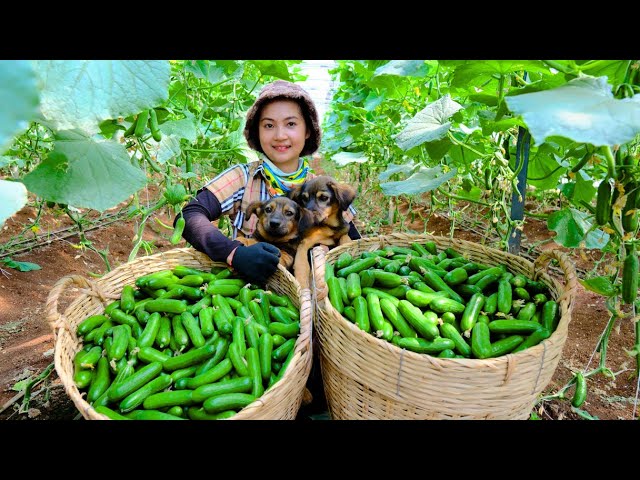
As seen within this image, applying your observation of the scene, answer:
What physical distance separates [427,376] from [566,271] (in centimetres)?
91

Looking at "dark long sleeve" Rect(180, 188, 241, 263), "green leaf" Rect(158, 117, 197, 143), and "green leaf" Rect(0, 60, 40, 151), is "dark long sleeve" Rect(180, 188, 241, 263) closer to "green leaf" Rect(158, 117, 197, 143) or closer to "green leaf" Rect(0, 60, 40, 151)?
"green leaf" Rect(158, 117, 197, 143)

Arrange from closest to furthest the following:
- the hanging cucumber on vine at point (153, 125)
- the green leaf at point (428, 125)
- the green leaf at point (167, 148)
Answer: the hanging cucumber on vine at point (153, 125) < the green leaf at point (428, 125) < the green leaf at point (167, 148)

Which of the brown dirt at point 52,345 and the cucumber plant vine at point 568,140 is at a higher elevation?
the cucumber plant vine at point 568,140

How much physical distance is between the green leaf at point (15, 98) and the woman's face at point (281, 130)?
2.33m

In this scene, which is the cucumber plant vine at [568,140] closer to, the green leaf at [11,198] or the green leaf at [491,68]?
the green leaf at [491,68]

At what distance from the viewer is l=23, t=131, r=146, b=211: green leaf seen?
162 centimetres

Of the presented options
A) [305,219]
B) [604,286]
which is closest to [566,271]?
[604,286]

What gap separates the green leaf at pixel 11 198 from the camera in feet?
3.24

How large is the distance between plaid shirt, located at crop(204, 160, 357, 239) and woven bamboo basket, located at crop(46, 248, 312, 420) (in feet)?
1.30

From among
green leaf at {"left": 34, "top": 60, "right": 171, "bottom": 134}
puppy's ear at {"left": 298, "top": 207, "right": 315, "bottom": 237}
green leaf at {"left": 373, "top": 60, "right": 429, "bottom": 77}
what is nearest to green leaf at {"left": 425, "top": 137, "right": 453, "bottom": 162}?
puppy's ear at {"left": 298, "top": 207, "right": 315, "bottom": 237}

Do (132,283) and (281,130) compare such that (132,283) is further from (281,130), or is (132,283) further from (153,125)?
(281,130)

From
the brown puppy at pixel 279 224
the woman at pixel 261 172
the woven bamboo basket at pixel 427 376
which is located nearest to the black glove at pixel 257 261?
the woman at pixel 261 172
